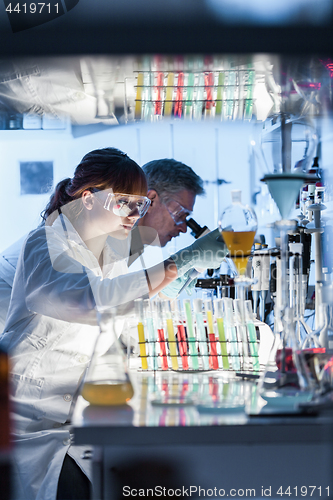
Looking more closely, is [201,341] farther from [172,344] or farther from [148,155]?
[148,155]

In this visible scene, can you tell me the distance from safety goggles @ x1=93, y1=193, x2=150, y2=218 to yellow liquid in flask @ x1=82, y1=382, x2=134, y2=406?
1.04m

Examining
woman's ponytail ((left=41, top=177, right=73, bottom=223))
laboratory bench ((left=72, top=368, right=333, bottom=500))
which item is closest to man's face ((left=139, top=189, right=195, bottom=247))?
woman's ponytail ((left=41, top=177, right=73, bottom=223))

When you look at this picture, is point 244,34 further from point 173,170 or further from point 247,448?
→ point 173,170

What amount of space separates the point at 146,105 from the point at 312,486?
1208 mm

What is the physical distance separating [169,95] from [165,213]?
113 centimetres

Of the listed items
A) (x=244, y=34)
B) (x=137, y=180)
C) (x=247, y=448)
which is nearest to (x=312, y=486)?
(x=247, y=448)

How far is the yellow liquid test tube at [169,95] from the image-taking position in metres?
1.40

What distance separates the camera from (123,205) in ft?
6.71

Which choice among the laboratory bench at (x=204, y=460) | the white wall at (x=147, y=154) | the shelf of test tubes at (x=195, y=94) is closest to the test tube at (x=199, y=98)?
the shelf of test tubes at (x=195, y=94)

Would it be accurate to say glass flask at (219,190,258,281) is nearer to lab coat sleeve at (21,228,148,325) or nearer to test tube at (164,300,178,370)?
test tube at (164,300,178,370)

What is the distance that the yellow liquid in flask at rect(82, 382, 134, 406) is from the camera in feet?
3.42

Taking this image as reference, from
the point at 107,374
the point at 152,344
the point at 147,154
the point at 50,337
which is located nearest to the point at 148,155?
the point at 147,154

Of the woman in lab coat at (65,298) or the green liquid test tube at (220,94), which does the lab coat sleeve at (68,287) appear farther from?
the green liquid test tube at (220,94)

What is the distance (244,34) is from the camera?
0.89m
